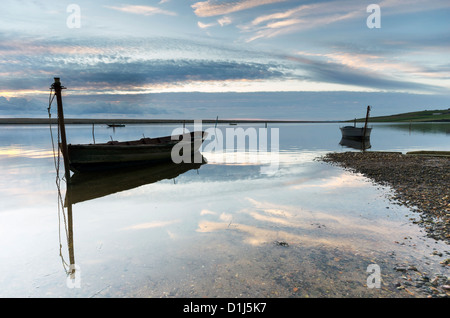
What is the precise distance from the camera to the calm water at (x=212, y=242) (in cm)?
607

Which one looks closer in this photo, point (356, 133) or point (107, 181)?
point (107, 181)

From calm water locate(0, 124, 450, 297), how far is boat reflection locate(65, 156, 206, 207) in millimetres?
399

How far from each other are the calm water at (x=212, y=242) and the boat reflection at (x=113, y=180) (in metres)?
0.40

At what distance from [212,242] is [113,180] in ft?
46.1

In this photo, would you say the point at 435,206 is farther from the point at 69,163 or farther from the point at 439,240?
the point at 69,163

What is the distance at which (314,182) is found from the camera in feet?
57.3

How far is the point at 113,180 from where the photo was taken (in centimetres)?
1983

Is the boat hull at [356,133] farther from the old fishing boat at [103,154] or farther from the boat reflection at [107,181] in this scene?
the boat reflection at [107,181]

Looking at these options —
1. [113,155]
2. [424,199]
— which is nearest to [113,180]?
[113,155]

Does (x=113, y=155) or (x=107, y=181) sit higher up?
(x=113, y=155)

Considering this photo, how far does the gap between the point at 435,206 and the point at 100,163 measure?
22.2 m

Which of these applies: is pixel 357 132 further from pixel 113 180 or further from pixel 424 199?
pixel 113 180

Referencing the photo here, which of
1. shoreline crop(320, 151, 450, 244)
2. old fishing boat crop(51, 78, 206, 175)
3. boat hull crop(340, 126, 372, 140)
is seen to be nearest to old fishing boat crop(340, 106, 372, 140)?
boat hull crop(340, 126, 372, 140)
